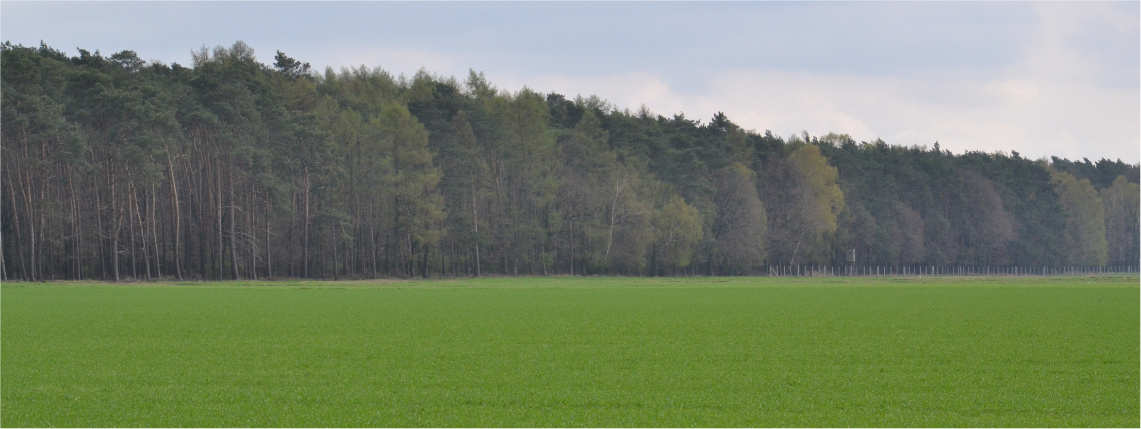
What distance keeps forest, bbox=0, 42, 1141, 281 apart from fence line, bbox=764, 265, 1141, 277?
147 centimetres

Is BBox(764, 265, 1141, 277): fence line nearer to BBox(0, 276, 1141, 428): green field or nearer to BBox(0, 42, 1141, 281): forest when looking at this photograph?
BBox(0, 42, 1141, 281): forest

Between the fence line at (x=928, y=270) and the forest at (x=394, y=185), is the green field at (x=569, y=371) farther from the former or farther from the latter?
the fence line at (x=928, y=270)

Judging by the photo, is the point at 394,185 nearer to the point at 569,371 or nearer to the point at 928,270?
the point at 569,371

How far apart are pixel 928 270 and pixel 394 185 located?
7662 centimetres

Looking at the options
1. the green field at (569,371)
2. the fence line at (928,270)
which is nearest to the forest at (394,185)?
the fence line at (928,270)

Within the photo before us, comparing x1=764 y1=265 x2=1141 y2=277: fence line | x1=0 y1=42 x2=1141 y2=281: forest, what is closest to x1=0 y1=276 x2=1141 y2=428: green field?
x1=0 y1=42 x2=1141 y2=281: forest

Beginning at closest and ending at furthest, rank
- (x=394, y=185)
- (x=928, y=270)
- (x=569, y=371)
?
(x=569, y=371) → (x=394, y=185) → (x=928, y=270)

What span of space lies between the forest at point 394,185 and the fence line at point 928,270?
147 cm

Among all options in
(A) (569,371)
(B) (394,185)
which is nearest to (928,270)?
(B) (394,185)

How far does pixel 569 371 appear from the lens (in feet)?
50.1

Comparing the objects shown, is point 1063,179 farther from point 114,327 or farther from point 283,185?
point 114,327

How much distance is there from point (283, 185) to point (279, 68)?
21104 mm

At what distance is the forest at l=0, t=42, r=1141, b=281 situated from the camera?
2603 inches

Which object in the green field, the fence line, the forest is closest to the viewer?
the green field
